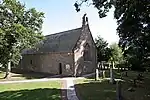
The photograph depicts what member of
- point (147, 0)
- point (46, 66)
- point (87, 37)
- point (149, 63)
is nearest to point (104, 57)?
point (87, 37)

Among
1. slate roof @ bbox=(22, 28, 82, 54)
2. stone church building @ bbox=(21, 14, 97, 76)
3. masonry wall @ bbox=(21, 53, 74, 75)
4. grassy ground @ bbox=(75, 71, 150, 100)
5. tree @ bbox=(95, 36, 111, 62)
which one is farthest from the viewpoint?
tree @ bbox=(95, 36, 111, 62)

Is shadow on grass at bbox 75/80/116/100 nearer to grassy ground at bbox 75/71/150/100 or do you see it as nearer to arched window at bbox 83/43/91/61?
grassy ground at bbox 75/71/150/100

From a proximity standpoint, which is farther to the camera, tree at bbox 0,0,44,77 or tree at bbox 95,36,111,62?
tree at bbox 95,36,111,62

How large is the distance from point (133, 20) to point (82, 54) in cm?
1791

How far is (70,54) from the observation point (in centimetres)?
3862

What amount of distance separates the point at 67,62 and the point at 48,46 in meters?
7.93

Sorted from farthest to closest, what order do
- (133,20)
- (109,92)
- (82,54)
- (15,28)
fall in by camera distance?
(82,54) < (15,28) < (133,20) < (109,92)

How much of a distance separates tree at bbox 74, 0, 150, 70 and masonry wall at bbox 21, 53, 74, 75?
39.1 ft

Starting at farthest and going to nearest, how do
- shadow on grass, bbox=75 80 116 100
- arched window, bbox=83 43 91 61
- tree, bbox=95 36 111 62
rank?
tree, bbox=95 36 111 62 → arched window, bbox=83 43 91 61 → shadow on grass, bbox=75 80 116 100

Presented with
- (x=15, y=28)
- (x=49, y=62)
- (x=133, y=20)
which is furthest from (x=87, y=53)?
(x=133, y=20)

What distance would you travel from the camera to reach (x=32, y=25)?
37.9 m

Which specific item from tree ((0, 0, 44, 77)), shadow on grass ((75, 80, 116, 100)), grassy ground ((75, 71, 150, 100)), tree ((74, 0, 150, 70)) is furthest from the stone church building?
shadow on grass ((75, 80, 116, 100))

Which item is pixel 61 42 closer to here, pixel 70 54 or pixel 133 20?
pixel 70 54

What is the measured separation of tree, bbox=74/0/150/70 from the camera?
59.6 feet
